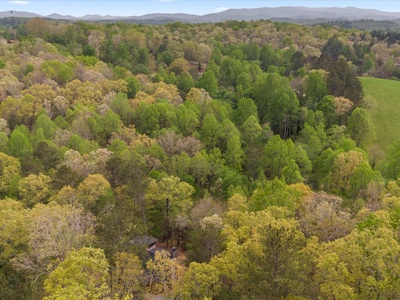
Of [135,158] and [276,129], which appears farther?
[276,129]

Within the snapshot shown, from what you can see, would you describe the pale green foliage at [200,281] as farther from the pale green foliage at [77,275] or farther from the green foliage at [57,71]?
the green foliage at [57,71]

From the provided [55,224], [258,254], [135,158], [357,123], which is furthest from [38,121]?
[357,123]

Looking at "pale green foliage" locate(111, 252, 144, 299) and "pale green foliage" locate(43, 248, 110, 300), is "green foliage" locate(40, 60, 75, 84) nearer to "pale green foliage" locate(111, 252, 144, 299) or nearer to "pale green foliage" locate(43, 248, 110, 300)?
"pale green foliage" locate(111, 252, 144, 299)

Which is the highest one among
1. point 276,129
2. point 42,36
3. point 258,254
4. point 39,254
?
point 42,36

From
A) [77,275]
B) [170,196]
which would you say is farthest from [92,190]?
[77,275]

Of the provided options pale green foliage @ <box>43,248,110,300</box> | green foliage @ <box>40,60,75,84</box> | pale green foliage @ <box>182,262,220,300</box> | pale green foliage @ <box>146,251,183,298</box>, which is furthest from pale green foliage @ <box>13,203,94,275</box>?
green foliage @ <box>40,60,75,84</box>

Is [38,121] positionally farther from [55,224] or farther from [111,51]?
[111,51]
